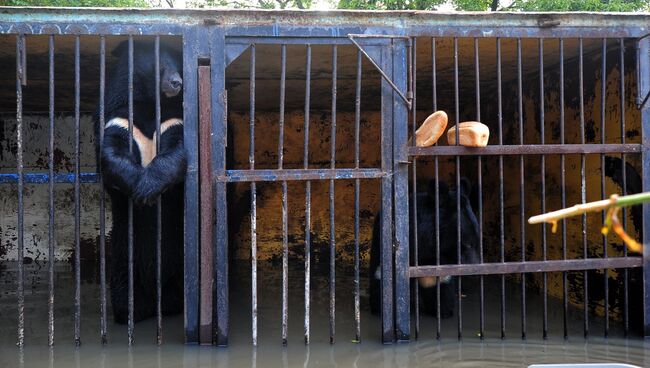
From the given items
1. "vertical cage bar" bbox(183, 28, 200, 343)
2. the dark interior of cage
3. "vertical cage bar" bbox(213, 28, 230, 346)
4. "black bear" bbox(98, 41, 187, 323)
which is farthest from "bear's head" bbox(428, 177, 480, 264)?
"black bear" bbox(98, 41, 187, 323)

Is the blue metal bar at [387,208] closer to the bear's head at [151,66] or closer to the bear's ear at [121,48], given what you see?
the bear's head at [151,66]

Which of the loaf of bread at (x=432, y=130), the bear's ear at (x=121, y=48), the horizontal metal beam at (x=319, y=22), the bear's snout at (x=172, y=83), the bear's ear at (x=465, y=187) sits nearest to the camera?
the horizontal metal beam at (x=319, y=22)

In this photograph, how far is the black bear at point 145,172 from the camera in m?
4.17

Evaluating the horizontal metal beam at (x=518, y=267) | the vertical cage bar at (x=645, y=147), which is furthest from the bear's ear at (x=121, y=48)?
the vertical cage bar at (x=645, y=147)

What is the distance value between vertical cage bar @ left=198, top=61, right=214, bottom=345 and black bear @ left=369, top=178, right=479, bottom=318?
62.9 inches

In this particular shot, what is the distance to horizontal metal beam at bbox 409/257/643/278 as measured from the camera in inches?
171

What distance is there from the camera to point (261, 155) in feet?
28.8

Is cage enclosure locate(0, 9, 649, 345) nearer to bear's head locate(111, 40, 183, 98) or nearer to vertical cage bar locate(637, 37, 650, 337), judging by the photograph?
vertical cage bar locate(637, 37, 650, 337)

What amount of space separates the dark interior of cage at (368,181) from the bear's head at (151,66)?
0.22 m

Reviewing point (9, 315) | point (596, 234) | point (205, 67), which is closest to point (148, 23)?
point (205, 67)

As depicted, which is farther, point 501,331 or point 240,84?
point 240,84

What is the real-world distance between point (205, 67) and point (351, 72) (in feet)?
6.62

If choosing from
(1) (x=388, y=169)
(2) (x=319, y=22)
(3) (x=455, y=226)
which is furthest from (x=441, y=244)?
(2) (x=319, y=22)

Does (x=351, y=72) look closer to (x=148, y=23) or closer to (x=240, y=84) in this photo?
(x=240, y=84)
